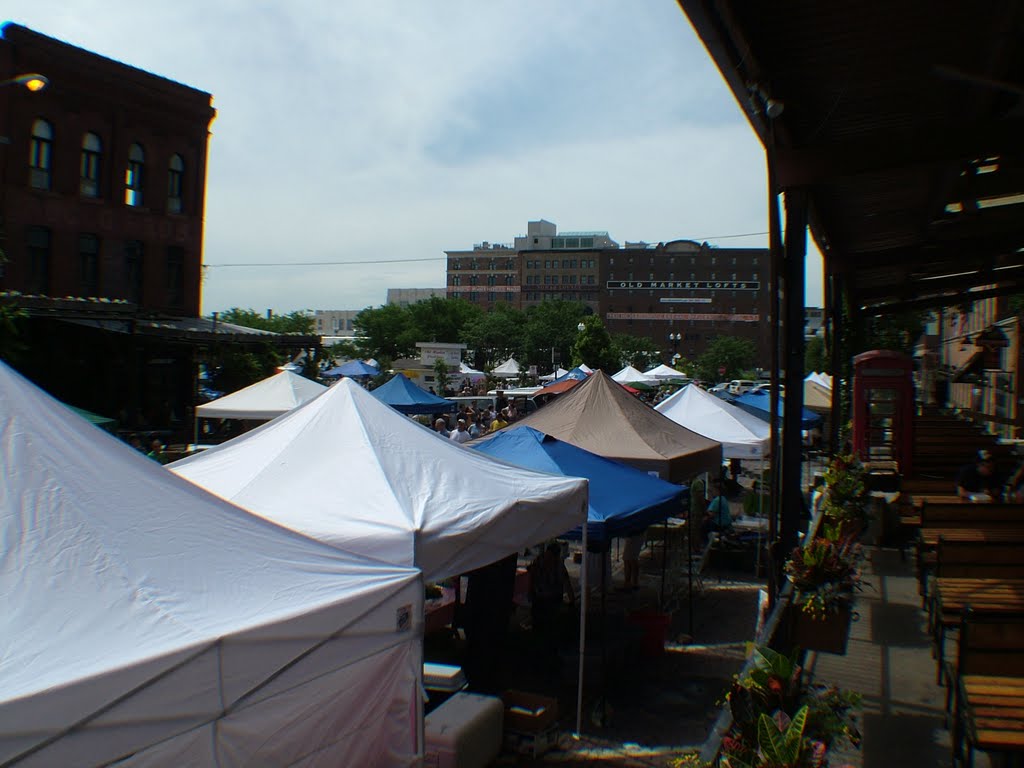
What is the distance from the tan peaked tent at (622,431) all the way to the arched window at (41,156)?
2622cm

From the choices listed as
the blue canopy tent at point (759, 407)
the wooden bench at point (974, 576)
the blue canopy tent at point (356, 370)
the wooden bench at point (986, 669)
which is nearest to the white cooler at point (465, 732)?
the wooden bench at point (986, 669)

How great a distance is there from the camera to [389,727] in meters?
4.38

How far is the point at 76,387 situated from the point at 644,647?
24719mm

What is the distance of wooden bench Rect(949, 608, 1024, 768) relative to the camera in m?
4.85

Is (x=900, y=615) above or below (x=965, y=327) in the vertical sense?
below

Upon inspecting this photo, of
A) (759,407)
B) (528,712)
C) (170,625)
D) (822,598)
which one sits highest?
(759,407)

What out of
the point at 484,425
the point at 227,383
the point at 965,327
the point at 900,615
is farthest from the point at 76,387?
the point at 965,327

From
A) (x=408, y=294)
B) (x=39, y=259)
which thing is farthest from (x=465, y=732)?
(x=408, y=294)

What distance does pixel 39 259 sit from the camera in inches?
1196

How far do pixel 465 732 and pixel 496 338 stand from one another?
283 feet

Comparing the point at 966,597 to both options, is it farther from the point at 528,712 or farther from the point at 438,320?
the point at 438,320

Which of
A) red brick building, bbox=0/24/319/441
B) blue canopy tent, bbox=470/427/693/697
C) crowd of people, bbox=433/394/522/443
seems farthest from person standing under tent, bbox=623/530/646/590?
red brick building, bbox=0/24/319/441

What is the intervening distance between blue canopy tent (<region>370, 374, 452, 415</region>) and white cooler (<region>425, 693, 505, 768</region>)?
17178 mm

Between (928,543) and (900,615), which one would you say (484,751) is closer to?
(928,543)
